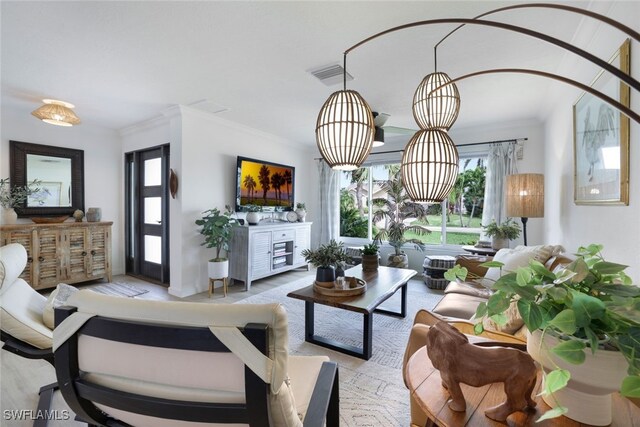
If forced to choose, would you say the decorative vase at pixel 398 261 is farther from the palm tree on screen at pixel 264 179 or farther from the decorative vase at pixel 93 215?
the decorative vase at pixel 93 215

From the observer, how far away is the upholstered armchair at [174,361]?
0.67 metres

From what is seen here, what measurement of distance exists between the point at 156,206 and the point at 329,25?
12.2ft

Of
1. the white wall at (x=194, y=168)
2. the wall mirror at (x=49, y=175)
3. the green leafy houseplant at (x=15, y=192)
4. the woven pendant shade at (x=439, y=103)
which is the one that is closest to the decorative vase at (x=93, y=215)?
the wall mirror at (x=49, y=175)

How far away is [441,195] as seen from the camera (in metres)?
1.40

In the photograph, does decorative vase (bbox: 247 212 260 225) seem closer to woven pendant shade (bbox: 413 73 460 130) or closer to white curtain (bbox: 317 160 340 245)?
white curtain (bbox: 317 160 340 245)

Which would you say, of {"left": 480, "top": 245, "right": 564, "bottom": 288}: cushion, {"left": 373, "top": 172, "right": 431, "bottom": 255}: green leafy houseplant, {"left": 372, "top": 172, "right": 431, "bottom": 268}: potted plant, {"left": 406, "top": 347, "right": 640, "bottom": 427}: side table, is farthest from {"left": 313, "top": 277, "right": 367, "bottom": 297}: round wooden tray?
{"left": 373, "top": 172, "right": 431, "bottom": 255}: green leafy houseplant

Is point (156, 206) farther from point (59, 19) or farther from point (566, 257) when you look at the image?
point (566, 257)

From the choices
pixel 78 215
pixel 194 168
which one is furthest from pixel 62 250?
pixel 194 168

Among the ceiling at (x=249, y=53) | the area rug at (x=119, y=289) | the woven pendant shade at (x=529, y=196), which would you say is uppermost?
the ceiling at (x=249, y=53)

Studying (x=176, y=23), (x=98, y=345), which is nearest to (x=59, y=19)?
(x=176, y=23)

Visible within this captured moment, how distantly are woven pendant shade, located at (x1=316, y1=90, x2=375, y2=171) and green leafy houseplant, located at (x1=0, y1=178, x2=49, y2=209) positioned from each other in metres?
4.46

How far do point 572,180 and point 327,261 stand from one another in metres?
2.18
